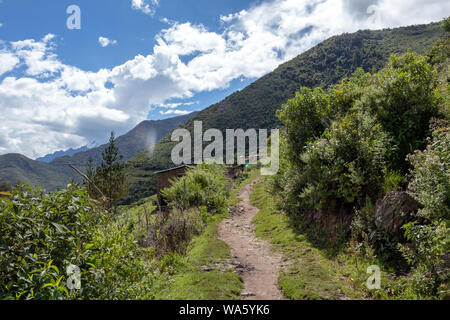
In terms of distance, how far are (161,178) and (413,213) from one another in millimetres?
27227

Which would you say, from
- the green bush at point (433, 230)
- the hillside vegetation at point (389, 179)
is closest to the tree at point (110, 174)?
the hillside vegetation at point (389, 179)

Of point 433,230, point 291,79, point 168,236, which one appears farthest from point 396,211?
point 291,79

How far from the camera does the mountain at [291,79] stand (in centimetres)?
8888

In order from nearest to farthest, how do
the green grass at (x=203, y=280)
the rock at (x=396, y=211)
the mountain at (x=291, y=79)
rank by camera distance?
the green grass at (x=203, y=280), the rock at (x=396, y=211), the mountain at (x=291, y=79)

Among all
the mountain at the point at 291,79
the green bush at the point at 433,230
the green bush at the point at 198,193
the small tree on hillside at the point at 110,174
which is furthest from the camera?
the mountain at the point at 291,79

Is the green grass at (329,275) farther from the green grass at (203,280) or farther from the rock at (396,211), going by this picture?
the green grass at (203,280)

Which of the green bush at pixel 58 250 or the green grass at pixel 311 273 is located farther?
the green grass at pixel 311 273

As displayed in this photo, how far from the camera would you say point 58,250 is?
358cm

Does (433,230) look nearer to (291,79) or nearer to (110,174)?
(110,174)

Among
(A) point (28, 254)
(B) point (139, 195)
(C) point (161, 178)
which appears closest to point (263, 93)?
(B) point (139, 195)

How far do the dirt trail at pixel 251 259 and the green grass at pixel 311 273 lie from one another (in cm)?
29
